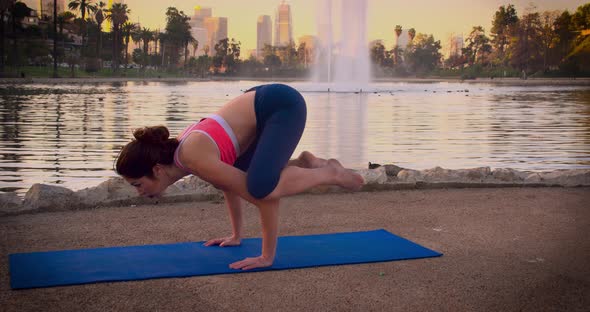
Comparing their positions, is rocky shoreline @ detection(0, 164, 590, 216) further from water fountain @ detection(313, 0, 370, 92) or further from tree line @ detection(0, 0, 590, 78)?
tree line @ detection(0, 0, 590, 78)

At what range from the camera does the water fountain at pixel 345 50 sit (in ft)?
148

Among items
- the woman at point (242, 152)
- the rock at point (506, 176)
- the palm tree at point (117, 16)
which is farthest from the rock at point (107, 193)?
the palm tree at point (117, 16)

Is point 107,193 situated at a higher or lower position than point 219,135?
lower

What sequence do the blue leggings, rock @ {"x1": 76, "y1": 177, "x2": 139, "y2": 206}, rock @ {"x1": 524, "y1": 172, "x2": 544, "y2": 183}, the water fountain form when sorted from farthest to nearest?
the water fountain < rock @ {"x1": 524, "y1": 172, "x2": 544, "y2": 183} < rock @ {"x1": 76, "y1": 177, "x2": 139, "y2": 206} < the blue leggings

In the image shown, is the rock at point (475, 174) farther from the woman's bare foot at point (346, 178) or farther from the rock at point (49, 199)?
the rock at point (49, 199)

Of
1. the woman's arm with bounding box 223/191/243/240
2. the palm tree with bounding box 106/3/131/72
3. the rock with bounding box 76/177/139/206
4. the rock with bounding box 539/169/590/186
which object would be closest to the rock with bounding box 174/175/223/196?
the rock with bounding box 76/177/139/206

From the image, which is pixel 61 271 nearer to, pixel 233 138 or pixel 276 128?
pixel 233 138

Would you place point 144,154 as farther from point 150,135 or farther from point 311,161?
point 311,161

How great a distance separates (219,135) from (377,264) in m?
1.46

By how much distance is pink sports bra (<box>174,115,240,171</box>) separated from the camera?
3.91 m

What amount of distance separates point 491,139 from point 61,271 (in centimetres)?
1237

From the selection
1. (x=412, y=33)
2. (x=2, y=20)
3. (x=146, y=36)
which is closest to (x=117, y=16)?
(x=146, y=36)

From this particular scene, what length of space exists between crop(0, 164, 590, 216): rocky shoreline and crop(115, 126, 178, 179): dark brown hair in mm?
2841

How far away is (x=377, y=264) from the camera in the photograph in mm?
4535
